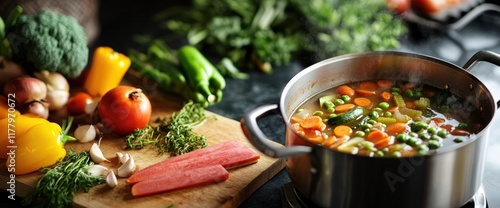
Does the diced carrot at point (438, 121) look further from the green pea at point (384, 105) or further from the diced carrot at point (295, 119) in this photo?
the diced carrot at point (295, 119)

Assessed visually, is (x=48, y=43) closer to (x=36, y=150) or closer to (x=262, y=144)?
(x=36, y=150)

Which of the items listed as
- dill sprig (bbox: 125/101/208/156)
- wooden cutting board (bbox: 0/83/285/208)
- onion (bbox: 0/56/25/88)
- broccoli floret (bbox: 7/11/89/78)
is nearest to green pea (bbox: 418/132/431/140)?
wooden cutting board (bbox: 0/83/285/208)

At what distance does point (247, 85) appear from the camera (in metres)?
2.85

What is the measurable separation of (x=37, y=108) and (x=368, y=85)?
4.00 ft

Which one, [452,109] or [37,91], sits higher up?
[37,91]

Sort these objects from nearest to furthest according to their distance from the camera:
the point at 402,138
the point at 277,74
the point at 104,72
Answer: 1. the point at 402,138
2. the point at 104,72
3. the point at 277,74

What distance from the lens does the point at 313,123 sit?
206 cm

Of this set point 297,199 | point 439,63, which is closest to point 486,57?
point 439,63

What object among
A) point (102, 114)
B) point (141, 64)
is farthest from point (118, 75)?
point (102, 114)

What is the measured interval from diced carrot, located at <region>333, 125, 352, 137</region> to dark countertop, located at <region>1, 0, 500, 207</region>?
30cm

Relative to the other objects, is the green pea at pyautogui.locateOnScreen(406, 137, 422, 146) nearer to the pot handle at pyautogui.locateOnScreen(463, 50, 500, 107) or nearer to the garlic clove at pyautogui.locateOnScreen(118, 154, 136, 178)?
the pot handle at pyautogui.locateOnScreen(463, 50, 500, 107)

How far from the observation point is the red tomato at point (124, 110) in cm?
237

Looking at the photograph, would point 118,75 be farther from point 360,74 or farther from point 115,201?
point 360,74

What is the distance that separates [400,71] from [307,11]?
94 centimetres
